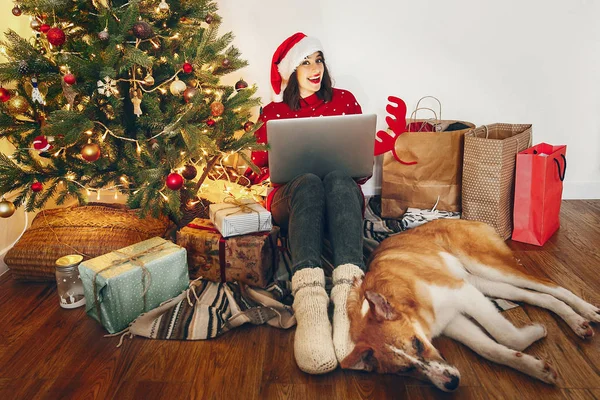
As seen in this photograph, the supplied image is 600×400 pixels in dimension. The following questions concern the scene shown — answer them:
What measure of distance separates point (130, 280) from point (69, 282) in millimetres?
319

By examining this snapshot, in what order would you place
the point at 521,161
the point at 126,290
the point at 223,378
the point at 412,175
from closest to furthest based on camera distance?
the point at 223,378
the point at 126,290
the point at 521,161
the point at 412,175

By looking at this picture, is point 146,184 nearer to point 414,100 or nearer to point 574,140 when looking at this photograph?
point 414,100

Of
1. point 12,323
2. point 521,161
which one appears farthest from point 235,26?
point 12,323

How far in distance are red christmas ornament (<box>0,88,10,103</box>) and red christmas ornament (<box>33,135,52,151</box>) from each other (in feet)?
0.60

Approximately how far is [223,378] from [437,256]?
0.81 meters

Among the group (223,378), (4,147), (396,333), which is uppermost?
(4,147)

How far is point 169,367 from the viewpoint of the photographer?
147 centimetres

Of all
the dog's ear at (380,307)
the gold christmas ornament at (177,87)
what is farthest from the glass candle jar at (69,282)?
the dog's ear at (380,307)

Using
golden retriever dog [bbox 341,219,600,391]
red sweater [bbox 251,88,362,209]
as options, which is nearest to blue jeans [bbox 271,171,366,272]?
golden retriever dog [bbox 341,219,600,391]

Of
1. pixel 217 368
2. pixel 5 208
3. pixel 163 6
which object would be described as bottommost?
pixel 217 368

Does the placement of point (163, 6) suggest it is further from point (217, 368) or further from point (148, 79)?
point (217, 368)

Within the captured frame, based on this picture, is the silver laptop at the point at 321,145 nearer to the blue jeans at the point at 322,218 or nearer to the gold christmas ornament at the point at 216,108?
the blue jeans at the point at 322,218

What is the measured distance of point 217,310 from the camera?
1738 millimetres

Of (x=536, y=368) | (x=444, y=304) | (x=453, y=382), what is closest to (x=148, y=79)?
(x=444, y=304)
